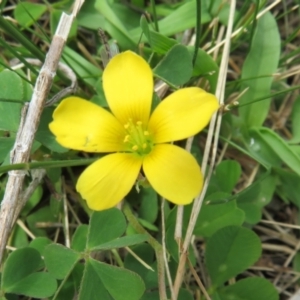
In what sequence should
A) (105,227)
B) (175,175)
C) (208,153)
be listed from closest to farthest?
(175,175)
(105,227)
(208,153)

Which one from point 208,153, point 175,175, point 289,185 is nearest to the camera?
point 175,175

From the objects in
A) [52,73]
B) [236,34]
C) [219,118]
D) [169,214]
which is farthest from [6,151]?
[236,34]

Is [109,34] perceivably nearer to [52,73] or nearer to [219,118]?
[52,73]

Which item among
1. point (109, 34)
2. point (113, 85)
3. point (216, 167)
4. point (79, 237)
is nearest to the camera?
point (113, 85)

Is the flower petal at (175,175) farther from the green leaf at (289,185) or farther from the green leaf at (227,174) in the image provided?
the green leaf at (289,185)

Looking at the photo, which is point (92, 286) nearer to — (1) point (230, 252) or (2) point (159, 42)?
(1) point (230, 252)

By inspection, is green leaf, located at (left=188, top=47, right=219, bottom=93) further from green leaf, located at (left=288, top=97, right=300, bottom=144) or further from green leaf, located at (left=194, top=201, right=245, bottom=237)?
green leaf, located at (left=194, top=201, right=245, bottom=237)

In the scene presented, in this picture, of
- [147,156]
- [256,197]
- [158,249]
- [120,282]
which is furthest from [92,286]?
[256,197]
